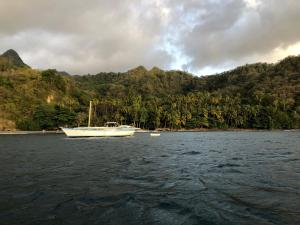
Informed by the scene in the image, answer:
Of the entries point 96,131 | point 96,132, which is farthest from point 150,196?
point 96,132

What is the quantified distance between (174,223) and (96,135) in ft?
269

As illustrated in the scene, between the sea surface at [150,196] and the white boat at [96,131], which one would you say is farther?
the white boat at [96,131]

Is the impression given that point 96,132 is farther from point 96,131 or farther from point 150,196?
point 150,196

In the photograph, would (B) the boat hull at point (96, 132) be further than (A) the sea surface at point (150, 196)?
Yes

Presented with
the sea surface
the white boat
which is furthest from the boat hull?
the sea surface

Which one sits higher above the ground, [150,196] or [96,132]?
[96,132]

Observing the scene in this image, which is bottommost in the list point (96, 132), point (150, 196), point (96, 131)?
point (150, 196)

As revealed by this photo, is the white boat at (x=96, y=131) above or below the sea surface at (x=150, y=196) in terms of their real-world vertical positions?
above

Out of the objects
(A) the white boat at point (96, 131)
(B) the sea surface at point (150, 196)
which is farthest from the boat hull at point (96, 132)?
(B) the sea surface at point (150, 196)

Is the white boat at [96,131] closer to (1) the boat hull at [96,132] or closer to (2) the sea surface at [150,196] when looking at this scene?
(1) the boat hull at [96,132]

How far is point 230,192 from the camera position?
18625mm

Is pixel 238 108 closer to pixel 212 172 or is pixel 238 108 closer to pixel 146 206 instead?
pixel 212 172

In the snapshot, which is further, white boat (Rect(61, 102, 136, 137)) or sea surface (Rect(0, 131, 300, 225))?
white boat (Rect(61, 102, 136, 137))

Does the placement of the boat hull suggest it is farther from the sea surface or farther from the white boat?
the sea surface
